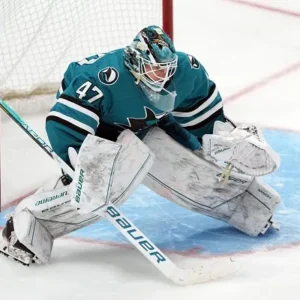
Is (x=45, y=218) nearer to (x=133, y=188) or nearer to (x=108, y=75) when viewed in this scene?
(x=133, y=188)

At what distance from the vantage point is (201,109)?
2613 mm

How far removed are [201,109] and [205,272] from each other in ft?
1.52

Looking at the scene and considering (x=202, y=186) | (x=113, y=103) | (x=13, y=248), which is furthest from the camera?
(x=202, y=186)

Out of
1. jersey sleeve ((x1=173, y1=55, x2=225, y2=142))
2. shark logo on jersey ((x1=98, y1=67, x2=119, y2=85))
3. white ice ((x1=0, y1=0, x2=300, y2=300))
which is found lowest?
white ice ((x1=0, y1=0, x2=300, y2=300))

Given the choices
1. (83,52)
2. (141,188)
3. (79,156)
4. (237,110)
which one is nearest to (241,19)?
(237,110)

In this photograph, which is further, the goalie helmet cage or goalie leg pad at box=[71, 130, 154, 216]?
the goalie helmet cage

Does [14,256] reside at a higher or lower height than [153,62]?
lower

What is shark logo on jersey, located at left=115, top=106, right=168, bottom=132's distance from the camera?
2492mm

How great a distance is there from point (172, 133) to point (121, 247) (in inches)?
13.5

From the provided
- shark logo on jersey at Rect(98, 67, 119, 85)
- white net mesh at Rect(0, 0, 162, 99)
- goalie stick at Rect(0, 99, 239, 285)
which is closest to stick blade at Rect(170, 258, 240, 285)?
goalie stick at Rect(0, 99, 239, 285)

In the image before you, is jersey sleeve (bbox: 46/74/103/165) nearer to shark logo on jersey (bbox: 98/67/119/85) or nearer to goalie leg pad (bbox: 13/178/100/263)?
shark logo on jersey (bbox: 98/67/119/85)

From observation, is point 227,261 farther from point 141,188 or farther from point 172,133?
point 141,188

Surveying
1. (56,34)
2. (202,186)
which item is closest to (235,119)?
(56,34)

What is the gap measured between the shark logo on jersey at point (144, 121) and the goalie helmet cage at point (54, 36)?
2.29 ft
